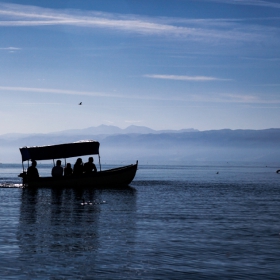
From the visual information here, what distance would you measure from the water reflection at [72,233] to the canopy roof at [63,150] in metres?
10.4

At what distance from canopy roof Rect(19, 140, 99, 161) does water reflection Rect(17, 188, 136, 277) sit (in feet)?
34.1

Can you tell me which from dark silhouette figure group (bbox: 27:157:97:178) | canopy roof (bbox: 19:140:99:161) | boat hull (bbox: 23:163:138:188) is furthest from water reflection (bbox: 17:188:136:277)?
canopy roof (bbox: 19:140:99:161)

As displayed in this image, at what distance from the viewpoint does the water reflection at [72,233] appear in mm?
16891

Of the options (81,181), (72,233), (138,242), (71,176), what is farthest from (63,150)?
(138,242)

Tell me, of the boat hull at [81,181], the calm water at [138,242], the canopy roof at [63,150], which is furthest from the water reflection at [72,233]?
the canopy roof at [63,150]

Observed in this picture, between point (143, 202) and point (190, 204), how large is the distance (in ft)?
11.3

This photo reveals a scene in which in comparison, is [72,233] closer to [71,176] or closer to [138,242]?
[138,242]

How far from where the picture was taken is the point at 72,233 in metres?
23.2

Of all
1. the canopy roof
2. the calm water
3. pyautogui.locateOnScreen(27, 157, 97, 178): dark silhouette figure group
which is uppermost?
the canopy roof

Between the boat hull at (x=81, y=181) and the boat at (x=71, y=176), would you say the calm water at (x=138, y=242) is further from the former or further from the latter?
the boat at (x=71, y=176)

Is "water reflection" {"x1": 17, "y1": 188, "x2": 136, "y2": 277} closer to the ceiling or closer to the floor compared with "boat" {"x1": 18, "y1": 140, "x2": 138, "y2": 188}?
closer to the floor

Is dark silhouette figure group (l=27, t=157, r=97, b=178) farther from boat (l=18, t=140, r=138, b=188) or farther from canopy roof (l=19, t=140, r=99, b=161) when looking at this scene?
canopy roof (l=19, t=140, r=99, b=161)

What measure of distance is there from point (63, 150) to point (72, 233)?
29.1 m

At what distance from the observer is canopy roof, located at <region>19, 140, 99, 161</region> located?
5166 centimetres
